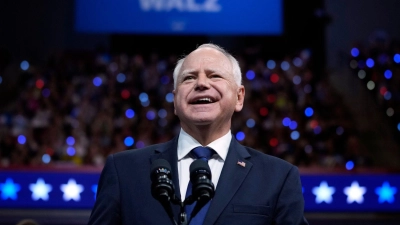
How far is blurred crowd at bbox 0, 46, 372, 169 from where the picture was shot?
7207 millimetres

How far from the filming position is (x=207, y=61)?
196cm

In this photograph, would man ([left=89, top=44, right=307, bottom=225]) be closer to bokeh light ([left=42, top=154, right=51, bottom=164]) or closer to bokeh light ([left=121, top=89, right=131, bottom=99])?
bokeh light ([left=42, top=154, right=51, bottom=164])

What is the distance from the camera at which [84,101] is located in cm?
812

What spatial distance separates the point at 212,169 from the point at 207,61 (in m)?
0.35

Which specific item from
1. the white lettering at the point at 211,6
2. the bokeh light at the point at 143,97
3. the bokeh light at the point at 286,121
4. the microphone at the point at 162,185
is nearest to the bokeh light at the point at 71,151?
the bokeh light at the point at 143,97

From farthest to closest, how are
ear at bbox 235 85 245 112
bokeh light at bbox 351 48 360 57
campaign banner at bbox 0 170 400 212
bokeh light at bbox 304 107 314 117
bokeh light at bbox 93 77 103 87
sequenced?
bokeh light at bbox 351 48 360 57
bokeh light at bbox 93 77 103 87
bokeh light at bbox 304 107 314 117
campaign banner at bbox 0 170 400 212
ear at bbox 235 85 245 112

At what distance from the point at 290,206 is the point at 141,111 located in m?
6.63

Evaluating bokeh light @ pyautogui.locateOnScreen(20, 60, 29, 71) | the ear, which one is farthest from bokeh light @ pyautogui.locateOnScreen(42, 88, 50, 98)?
the ear

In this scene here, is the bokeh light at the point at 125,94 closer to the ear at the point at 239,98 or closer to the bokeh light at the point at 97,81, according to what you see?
the bokeh light at the point at 97,81

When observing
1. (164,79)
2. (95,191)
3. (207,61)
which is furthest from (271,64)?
(207,61)

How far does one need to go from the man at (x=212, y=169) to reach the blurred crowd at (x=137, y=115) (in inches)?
187

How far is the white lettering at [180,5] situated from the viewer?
9.61 m

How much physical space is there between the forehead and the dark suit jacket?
273 millimetres

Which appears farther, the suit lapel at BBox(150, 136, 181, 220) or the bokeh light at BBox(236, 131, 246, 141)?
the bokeh light at BBox(236, 131, 246, 141)
